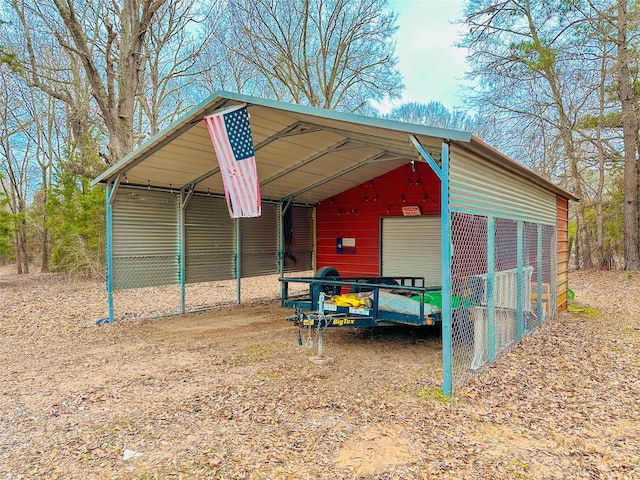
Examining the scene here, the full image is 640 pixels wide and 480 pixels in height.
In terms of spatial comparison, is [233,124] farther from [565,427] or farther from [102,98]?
[102,98]

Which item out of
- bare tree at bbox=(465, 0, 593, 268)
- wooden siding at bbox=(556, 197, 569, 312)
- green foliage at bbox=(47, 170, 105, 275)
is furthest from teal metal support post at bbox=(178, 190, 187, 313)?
bare tree at bbox=(465, 0, 593, 268)

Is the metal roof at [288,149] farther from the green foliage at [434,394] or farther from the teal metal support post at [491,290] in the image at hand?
the green foliage at [434,394]

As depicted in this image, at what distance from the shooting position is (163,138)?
6.34 metres

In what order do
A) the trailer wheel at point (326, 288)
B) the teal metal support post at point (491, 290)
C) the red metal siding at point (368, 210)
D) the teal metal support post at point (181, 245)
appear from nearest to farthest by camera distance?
the teal metal support post at point (491, 290) < the trailer wheel at point (326, 288) < the teal metal support post at point (181, 245) < the red metal siding at point (368, 210)

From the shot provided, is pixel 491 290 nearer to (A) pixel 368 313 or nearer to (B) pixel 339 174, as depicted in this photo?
(A) pixel 368 313

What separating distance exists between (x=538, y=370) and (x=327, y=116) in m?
3.71

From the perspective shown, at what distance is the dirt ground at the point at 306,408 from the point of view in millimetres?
2840

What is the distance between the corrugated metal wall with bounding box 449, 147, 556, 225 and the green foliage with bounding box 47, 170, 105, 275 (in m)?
12.1

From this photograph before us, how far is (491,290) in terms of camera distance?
15.7 feet

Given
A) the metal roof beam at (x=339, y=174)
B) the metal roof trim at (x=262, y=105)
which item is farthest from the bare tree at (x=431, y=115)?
the metal roof trim at (x=262, y=105)

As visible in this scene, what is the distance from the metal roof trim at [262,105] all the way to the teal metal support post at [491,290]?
1.39m

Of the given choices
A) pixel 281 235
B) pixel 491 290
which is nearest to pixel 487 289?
pixel 491 290

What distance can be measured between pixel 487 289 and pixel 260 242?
20.0ft

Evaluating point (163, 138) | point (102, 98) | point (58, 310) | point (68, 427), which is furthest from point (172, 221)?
point (68, 427)
